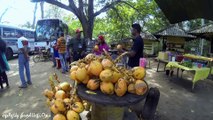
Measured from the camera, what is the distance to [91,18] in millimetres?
14375

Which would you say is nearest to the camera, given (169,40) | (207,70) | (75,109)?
(75,109)

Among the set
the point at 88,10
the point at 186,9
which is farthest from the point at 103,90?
the point at 88,10

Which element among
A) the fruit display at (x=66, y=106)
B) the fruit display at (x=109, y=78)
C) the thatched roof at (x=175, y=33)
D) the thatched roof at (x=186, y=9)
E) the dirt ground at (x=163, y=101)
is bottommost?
the dirt ground at (x=163, y=101)

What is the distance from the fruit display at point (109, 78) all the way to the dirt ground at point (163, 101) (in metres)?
2.91

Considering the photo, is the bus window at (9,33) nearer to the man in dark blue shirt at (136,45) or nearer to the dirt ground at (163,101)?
the dirt ground at (163,101)

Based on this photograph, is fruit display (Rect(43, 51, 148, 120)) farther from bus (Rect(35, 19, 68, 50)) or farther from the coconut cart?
bus (Rect(35, 19, 68, 50))

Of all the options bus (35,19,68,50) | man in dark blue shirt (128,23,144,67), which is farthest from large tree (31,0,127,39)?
man in dark blue shirt (128,23,144,67)

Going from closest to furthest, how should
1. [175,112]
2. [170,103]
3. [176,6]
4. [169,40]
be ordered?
[176,6] < [175,112] < [170,103] < [169,40]

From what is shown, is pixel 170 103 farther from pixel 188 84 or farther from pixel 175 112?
pixel 188 84

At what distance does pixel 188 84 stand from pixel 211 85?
1.08 metres

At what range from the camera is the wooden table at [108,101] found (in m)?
2.07

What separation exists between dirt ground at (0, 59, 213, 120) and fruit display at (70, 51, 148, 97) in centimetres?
291

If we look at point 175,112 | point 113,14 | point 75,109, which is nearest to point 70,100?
point 75,109

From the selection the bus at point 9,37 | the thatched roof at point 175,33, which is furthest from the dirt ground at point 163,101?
the bus at point 9,37
